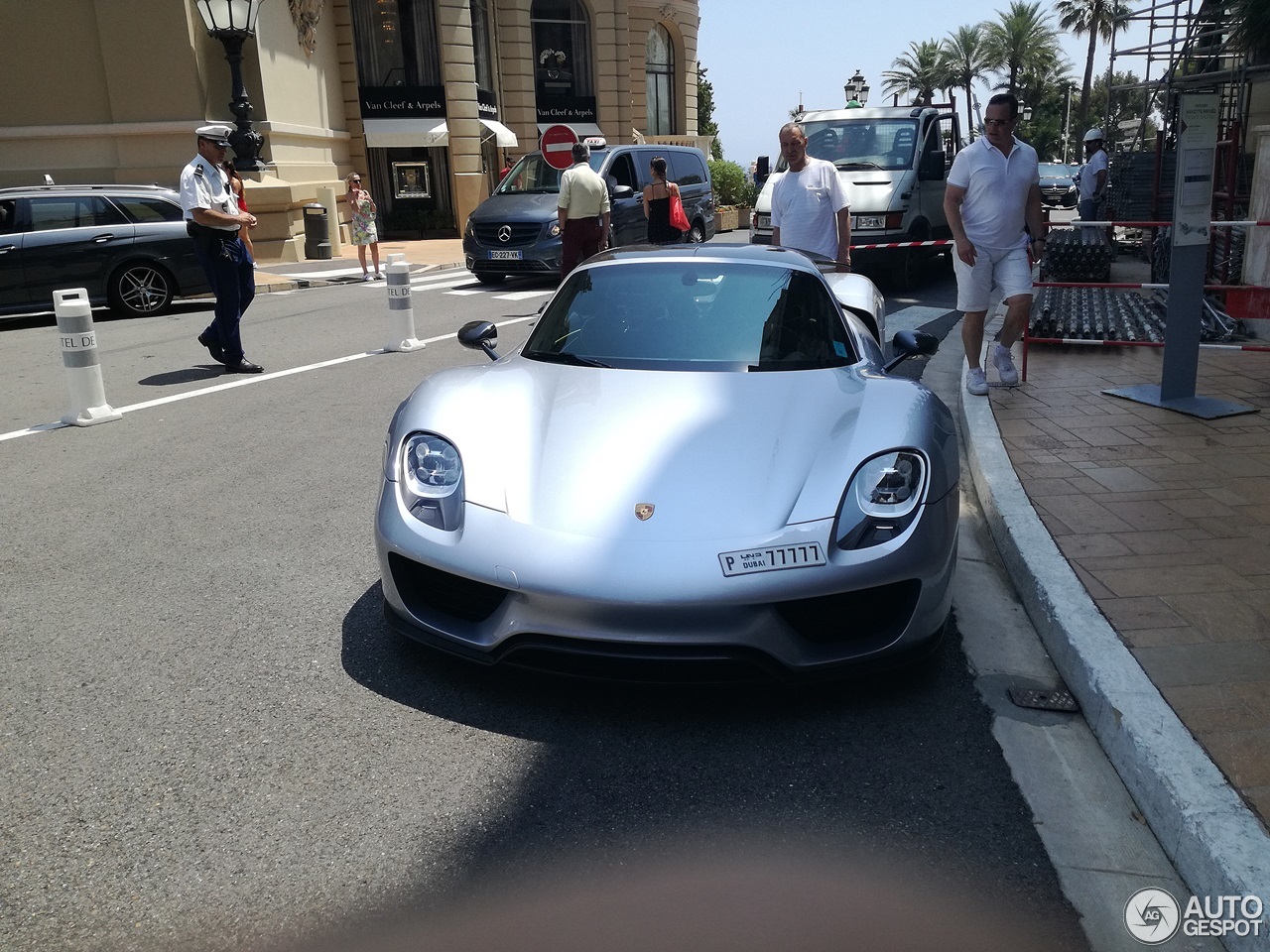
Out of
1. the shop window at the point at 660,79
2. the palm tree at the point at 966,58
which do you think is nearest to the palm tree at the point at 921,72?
the palm tree at the point at 966,58

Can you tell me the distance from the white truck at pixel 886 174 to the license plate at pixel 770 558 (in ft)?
32.7

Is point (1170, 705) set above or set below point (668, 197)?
below

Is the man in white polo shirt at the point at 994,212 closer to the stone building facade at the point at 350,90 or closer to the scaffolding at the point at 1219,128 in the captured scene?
the scaffolding at the point at 1219,128

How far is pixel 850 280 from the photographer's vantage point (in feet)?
22.9

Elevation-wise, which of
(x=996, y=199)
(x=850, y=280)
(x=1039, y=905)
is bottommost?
(x=1039, y=905)

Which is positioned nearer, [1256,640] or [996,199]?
[1256,640]

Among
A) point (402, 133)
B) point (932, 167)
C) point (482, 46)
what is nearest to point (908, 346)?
point (932, 167)

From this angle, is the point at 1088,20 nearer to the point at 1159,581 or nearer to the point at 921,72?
the point at 921,72

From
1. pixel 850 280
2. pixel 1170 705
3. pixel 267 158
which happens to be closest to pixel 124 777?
pixel 1170 705

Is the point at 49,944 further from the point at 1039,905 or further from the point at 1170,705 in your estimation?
the point at 1170,705

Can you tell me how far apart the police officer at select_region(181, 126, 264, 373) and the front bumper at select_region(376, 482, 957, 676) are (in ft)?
20.0

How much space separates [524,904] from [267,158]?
21.3 meters

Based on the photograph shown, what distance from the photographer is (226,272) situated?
8.84 metres

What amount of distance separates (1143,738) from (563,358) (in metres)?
2.54
